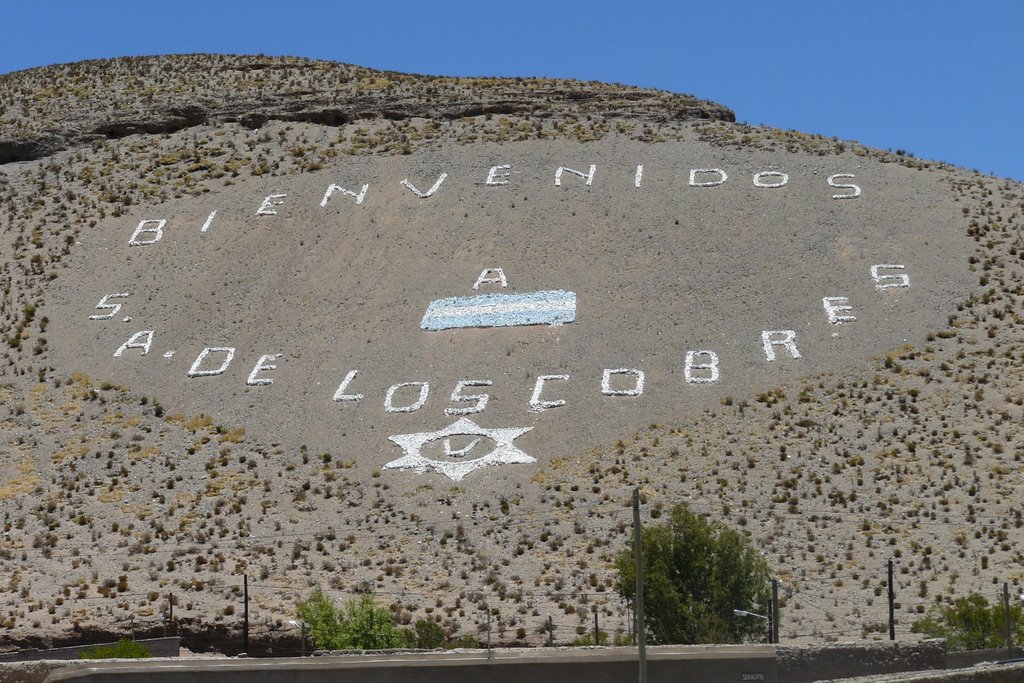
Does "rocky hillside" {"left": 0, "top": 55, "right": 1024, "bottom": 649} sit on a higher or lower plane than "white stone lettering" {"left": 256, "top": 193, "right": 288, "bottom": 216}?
lower

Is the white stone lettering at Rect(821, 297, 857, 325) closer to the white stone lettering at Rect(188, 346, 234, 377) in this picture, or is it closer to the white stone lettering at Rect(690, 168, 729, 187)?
the white stone lettering at Rect(690, 168, 729, 187)

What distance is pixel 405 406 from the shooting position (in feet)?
152

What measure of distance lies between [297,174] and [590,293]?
16975mm

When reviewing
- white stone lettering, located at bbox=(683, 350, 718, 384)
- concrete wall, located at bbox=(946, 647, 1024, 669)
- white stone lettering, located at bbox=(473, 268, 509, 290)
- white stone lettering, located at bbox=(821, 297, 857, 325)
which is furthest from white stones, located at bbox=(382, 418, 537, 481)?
concrete wall, located at bbox=(946, 647, 1024, 669)

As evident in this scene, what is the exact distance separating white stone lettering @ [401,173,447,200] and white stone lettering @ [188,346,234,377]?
1147cm

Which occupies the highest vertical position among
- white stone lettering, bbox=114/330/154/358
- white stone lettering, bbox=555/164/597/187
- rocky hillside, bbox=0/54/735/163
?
rocky hillside, bbox=0/54/735/163

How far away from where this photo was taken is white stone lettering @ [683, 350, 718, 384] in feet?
151

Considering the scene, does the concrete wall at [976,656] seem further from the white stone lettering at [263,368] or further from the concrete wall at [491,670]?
the white stone lettering at [263,368]

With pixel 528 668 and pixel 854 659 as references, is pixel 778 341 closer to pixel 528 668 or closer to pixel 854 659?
pixel 854 659

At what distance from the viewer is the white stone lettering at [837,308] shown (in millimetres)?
48375

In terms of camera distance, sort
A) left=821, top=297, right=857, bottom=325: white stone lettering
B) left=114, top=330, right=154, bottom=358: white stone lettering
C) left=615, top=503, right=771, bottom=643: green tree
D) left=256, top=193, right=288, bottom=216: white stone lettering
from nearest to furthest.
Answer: left=615, top=503, right=771, bottom=643: green tree → left=821, top=297, right=857, bottom=325: white stone lettering → left=114, top=330, right=154, bottom=358: white stone lettering → left=256, top=193, right=288, bottom=216: white stone lettering

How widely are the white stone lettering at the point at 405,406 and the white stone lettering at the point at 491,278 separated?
6.13 m

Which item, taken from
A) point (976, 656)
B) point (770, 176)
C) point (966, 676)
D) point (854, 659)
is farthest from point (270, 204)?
point (966, 676)

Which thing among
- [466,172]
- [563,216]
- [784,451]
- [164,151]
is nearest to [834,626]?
[784,451]
